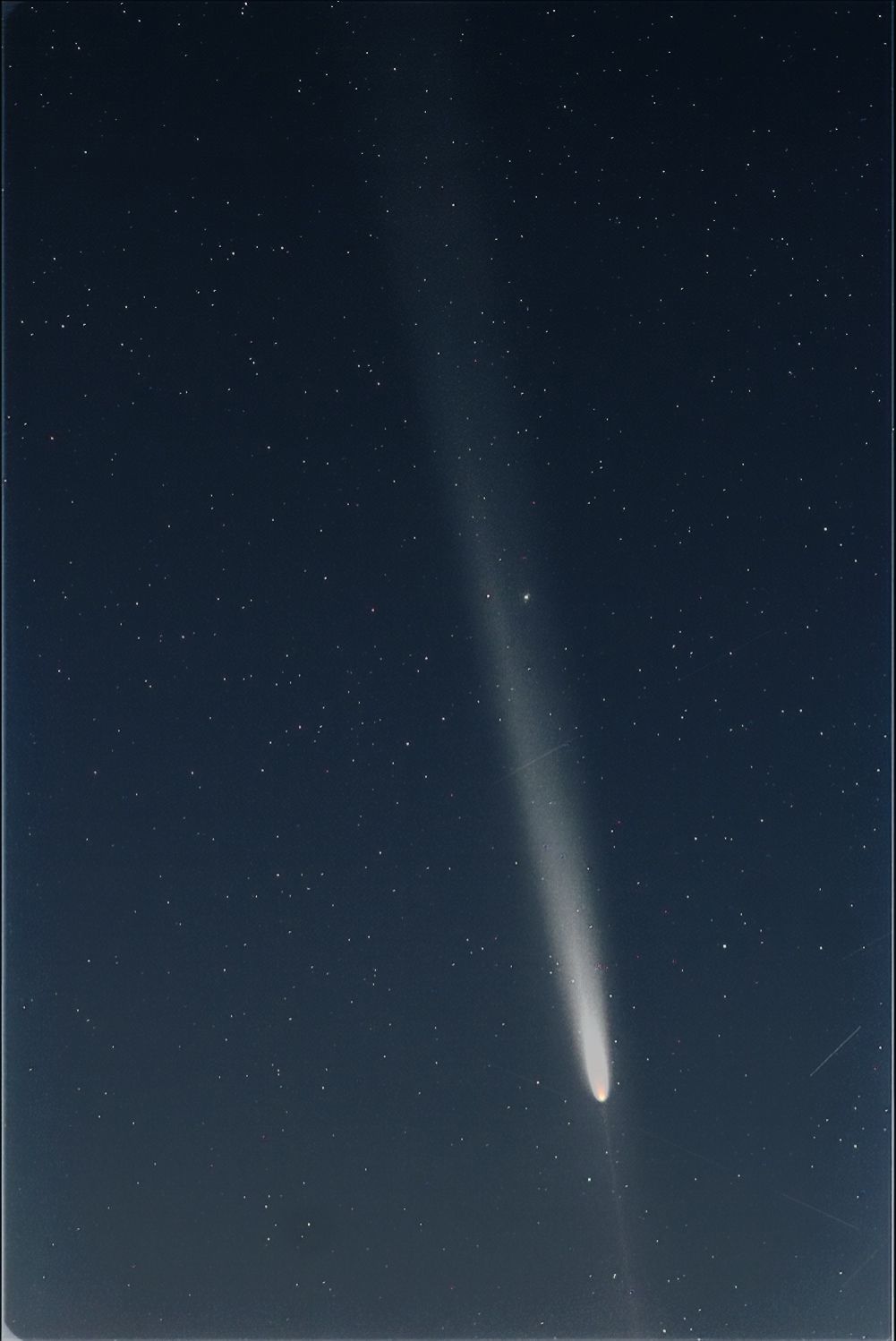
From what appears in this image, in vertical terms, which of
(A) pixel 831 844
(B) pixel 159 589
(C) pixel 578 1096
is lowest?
(C) pixel 578 1096

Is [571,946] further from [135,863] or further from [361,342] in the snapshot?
[361,342]

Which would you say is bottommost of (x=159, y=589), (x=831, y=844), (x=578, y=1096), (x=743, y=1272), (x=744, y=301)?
(x=743, y=1272)

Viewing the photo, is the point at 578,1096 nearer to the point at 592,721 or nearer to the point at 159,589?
the point at 592,721

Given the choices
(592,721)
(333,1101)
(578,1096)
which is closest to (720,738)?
(592,721)

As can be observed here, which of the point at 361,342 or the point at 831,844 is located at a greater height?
the point at 361,342

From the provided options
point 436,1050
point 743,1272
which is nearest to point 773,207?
point 436,1050

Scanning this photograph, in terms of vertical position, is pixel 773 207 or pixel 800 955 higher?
pixel 773 207

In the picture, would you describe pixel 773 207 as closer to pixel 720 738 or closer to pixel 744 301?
pixel 744 301

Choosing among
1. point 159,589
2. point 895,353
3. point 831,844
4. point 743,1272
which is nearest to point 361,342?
point 159,589
